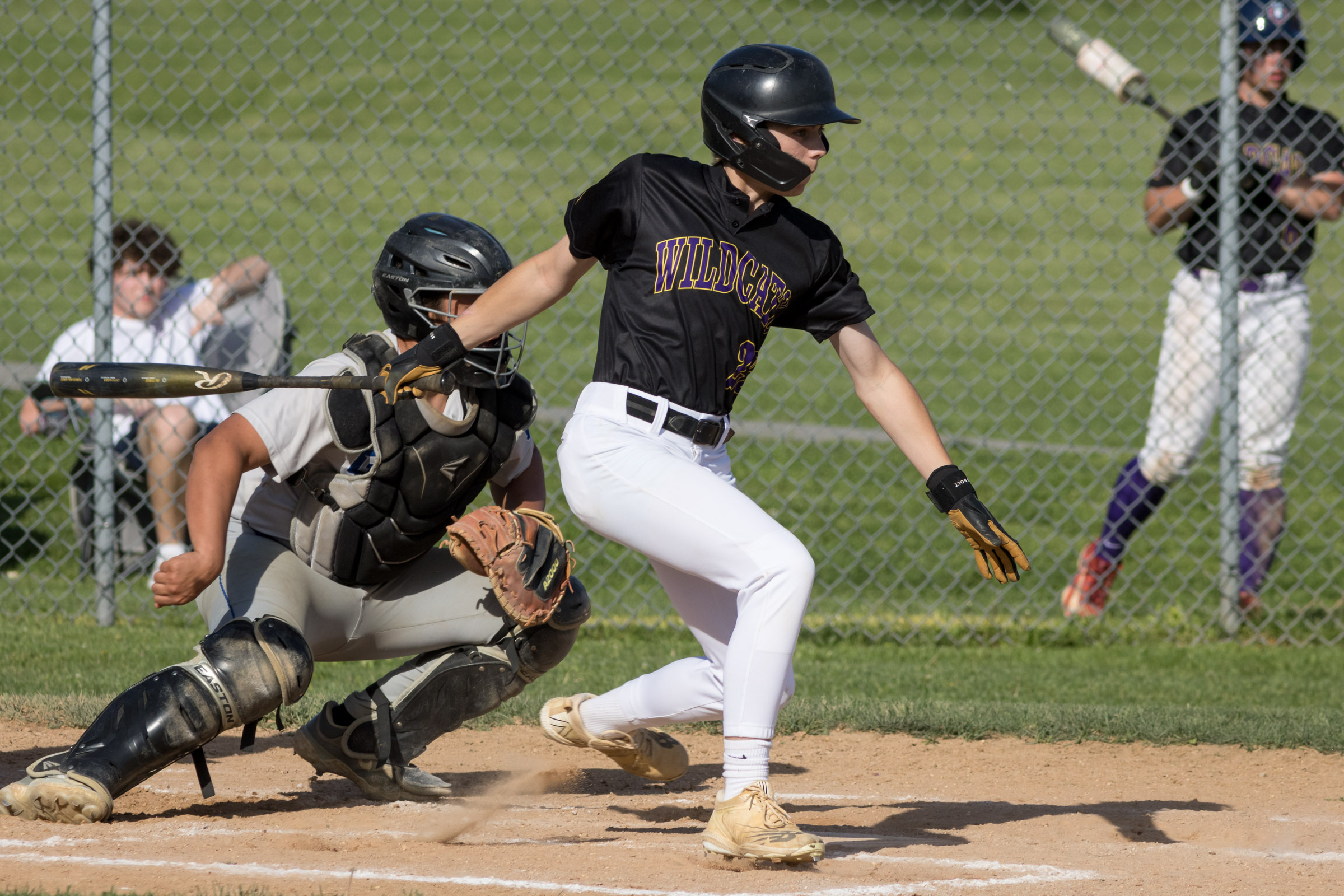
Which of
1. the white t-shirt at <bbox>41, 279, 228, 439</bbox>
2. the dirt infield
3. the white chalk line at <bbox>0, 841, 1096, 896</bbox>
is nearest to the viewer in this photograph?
the white chalk line at <bbox>0, 841, 1096, 896</bbox>

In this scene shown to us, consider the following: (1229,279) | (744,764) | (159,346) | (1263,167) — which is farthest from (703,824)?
(159,346)

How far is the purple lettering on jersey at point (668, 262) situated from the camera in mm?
3242

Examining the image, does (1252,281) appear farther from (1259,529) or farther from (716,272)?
(716,272)

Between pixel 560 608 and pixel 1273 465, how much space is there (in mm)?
3861

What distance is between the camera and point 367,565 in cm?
360

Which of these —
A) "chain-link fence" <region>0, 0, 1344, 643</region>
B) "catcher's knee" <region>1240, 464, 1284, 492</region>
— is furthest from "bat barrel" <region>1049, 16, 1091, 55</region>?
"catcher's knee" <region>1240, 464, 1284, 492</region>

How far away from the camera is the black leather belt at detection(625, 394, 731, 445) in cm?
322

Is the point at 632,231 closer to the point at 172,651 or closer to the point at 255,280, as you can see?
the point at 172,651

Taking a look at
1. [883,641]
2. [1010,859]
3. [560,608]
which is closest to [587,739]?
[560,608]

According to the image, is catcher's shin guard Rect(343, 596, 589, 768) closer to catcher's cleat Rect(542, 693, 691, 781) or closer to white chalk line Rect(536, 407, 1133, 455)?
catcher's cleat Rect(542, 693, 691, 781)

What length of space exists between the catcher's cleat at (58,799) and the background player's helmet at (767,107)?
2.01 m

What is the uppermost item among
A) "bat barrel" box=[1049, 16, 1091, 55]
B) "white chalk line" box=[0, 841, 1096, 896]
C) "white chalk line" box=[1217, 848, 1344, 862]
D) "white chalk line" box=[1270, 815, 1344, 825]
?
"bat barrel" box=[1049, 16, 1091, 55]

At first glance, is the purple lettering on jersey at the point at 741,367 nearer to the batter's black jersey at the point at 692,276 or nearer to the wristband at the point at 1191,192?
the batter's black jersey at the point at 692,276

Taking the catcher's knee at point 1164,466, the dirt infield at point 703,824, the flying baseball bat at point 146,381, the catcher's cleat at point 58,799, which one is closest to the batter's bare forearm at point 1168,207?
the catcher's knee at point 1164,466
